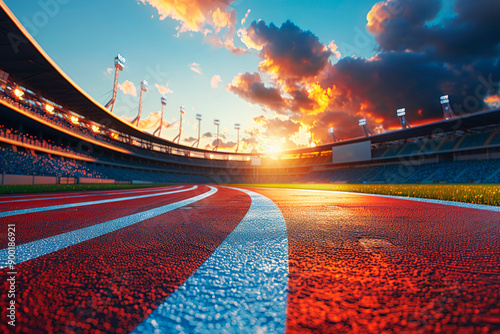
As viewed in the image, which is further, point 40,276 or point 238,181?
point 238,181

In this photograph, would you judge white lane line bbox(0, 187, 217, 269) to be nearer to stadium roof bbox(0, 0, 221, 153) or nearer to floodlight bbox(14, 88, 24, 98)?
stadium roof bbox(0, 0, 221, 153)

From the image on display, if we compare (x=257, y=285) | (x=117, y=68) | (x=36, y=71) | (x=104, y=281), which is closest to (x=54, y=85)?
(x=36, y=71)

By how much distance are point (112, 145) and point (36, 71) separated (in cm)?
1676

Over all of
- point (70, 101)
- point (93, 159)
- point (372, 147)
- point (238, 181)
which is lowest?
point (238, 181)

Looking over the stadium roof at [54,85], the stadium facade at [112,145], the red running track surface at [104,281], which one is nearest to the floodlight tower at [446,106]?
the stadium facade at [112,145]

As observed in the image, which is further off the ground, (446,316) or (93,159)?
(93,159)

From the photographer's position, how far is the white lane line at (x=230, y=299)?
63 cm

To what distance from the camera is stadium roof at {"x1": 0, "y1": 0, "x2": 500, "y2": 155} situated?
57.5 feet

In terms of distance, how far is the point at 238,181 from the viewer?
2876 inches

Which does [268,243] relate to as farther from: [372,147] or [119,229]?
[372,147]

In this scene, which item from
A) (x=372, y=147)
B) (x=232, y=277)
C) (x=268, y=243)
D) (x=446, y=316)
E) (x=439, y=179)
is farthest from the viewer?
(x=372, y=147)

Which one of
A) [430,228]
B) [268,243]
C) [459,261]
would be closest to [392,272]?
[459,261]

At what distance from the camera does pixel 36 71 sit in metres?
22.7

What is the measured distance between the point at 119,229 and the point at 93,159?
130ft
